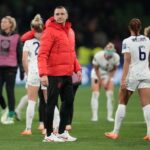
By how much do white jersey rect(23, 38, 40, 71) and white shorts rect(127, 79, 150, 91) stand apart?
1.94 metres

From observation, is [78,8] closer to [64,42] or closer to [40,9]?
[40,9]

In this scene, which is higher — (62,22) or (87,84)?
(62,22)

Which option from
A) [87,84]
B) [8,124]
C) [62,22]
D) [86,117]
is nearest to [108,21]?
[87,84]

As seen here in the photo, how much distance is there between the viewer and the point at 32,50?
1477cm

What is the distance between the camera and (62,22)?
13.3 meters

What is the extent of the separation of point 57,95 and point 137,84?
1.43m

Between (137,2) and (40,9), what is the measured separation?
477 centimetres

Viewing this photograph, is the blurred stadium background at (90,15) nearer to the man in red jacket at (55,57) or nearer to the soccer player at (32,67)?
the soccer player at (32,67)

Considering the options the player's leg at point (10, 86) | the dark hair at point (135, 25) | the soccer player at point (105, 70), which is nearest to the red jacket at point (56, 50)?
the dark hair at point (135, 25)

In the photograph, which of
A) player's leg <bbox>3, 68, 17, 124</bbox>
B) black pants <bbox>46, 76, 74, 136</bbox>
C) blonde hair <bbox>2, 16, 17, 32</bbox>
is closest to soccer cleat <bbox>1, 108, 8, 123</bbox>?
player's leg <bbox>3, 68, 17, 124</bbox>

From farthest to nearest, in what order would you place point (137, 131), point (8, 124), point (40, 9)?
point (40, 9), point (8, 124), point (137, 131)

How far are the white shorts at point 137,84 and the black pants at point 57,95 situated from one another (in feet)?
3.34

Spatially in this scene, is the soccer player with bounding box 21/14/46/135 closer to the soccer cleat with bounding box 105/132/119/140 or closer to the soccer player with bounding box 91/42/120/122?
the soccer cleat with bounding box 105/132/119/140

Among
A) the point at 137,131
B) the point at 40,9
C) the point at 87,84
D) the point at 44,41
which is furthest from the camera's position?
the point at 40,9
